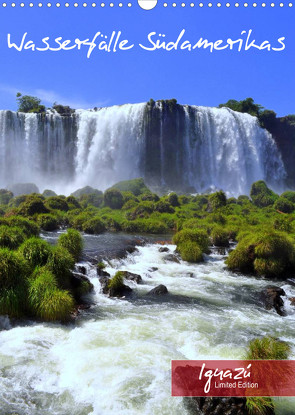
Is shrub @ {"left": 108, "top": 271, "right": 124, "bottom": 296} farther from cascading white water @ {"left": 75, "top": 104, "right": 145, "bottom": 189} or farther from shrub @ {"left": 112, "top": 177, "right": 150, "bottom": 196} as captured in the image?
cascading white water @ {"left": 75, "top": 104, "right": 145, "bottom": 189}

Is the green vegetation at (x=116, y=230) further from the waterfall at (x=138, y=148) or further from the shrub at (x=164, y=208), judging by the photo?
the waterfall at (x=138, y=148)

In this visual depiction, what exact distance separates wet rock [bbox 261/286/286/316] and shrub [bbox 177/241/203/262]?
7.39m

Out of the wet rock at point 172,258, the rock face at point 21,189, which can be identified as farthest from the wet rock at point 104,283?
the rock face at point 21,189

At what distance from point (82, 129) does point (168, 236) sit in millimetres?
44389

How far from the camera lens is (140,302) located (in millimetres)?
13703

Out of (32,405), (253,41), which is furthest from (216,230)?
(32,405)

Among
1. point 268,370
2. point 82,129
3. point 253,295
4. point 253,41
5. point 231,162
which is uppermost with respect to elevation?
point 82,129

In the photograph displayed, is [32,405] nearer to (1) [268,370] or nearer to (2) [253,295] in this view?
(1) [268,370]

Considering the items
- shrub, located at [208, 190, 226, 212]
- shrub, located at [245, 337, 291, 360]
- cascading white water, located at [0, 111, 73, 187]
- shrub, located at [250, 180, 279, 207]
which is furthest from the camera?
cascading white water, located at [0, 111, 73, 187]

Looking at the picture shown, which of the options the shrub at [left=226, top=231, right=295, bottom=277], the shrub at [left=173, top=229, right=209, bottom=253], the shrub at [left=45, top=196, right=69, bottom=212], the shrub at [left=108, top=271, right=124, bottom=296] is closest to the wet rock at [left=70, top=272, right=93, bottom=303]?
the shrub at [left=108, top=271, right=124, bottom=296]

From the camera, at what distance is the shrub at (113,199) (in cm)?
4719

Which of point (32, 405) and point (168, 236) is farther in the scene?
point (168, 236)

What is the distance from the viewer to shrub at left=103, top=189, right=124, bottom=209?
155 ft

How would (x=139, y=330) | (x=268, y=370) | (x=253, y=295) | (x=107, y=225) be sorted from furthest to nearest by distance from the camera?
(x=107, y=225), (x=253, y=295), (x=139, y=330), (x=268, y=370)
